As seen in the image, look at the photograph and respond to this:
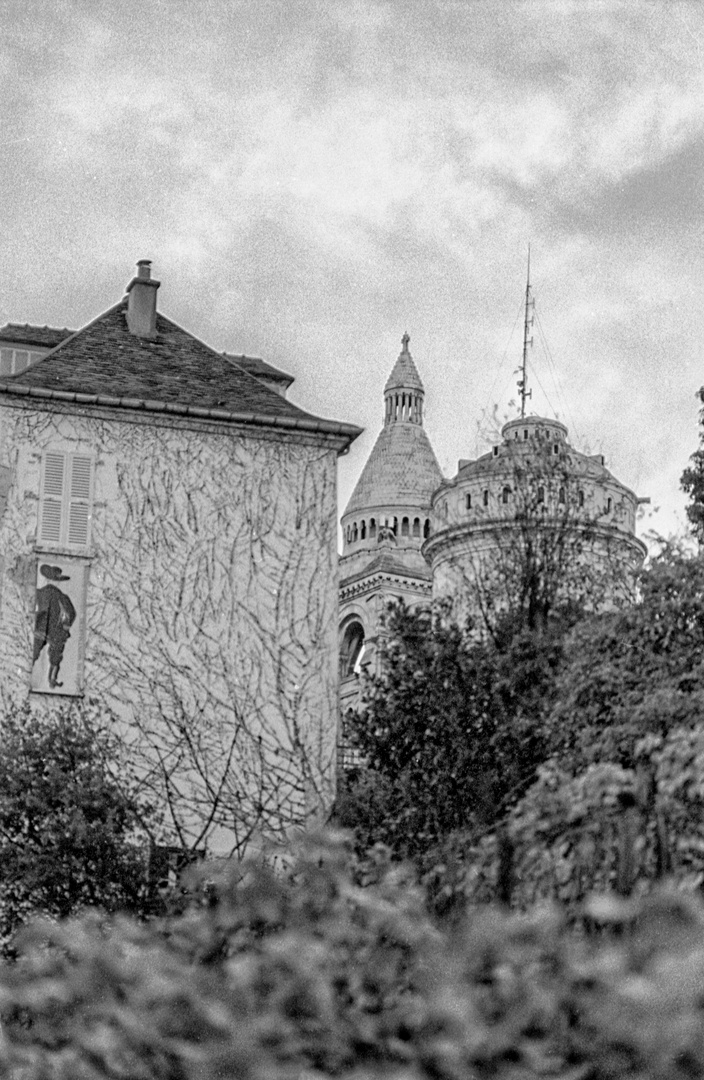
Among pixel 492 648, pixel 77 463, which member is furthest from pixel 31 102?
pixel 492 648

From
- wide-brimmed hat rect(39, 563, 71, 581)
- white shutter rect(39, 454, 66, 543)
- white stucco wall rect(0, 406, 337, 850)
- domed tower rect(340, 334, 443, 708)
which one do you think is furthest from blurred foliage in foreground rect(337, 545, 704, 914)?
domed tower rect(340, 334, 443, 708)

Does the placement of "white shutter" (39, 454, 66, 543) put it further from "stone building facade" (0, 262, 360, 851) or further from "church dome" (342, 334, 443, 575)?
"church dome" (342, 334, 443, 575)

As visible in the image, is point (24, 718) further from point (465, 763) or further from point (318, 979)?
point (318, 979)

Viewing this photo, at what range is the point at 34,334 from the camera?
36719mm

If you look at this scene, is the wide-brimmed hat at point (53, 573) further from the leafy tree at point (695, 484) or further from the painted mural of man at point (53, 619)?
the leafy tree at point (695, 484)

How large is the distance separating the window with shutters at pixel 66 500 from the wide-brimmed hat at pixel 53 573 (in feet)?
1.41

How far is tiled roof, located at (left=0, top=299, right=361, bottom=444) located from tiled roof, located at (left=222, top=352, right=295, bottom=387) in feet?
8.00

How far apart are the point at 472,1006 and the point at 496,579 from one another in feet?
78.9

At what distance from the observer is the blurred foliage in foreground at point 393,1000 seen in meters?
6.58

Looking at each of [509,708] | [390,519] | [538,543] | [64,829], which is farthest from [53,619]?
[390,519]

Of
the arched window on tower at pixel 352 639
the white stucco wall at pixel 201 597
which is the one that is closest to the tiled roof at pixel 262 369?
the white stucco wall at pixel 201 597

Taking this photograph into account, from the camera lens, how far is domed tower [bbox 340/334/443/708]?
102938mm

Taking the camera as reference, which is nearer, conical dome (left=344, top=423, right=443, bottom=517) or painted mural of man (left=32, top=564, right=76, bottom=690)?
painted mural of man (left=32, top=564, right=76, bottom=690)

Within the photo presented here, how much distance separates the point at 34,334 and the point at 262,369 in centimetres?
432
